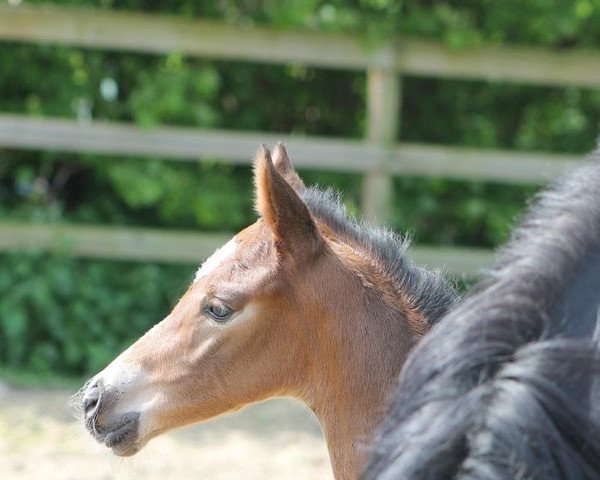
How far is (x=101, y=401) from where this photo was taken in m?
3.01

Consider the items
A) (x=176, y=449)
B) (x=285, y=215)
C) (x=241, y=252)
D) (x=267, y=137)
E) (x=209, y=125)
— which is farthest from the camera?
(x=209, y=125)

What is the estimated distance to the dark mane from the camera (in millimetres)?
2969

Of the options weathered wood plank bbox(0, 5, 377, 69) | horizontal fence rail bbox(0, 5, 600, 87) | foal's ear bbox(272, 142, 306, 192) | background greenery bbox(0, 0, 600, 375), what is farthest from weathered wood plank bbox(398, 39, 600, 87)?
foal's ear bbox(272, 142, 306, 192)

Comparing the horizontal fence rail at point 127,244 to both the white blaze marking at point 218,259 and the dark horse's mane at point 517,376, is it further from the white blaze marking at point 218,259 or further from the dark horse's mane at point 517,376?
the dark horse's mane at point 517,376

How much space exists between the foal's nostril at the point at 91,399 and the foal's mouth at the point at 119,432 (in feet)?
0.07

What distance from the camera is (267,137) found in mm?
7301

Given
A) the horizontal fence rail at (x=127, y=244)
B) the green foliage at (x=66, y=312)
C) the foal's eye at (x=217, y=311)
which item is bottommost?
the green foliage at (x=66, y=312)

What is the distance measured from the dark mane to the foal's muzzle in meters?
0.75

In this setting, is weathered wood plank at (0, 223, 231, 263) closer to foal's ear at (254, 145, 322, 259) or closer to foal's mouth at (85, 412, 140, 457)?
foal's mouth at (85, 412, 140, 457)

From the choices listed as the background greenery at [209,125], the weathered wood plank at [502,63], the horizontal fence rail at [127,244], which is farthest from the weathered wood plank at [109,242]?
the weathered wood plank at [502,63]

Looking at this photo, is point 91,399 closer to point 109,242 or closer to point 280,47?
point 109,242

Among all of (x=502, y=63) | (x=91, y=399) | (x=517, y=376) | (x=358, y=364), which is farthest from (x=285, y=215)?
(x=502, y=63)

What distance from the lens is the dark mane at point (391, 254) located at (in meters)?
2.97

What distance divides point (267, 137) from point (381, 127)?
748 millimetres
